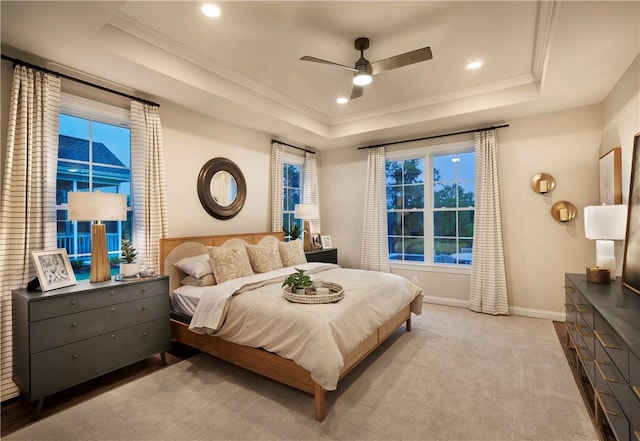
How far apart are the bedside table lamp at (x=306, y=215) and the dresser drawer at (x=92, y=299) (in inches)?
93.3

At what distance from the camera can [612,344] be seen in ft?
5.36

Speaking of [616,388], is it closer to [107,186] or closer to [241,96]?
[241,96]

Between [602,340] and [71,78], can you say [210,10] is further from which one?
[602,340]

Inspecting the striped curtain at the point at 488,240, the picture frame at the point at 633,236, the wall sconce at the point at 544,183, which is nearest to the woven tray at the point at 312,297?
the picture frame at the point at 633,236

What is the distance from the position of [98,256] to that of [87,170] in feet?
→ 3.00

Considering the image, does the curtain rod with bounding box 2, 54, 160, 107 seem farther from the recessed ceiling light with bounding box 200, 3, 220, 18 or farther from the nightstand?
the nightstand

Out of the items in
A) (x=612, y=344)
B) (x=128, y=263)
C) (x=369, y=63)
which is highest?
(x=369, y=63)

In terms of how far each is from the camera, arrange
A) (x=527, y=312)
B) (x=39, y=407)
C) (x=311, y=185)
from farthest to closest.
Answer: (x=311, y=185) < (x=527, y=312) < (x=39, y=407)

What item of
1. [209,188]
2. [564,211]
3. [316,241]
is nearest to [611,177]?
[564,211]

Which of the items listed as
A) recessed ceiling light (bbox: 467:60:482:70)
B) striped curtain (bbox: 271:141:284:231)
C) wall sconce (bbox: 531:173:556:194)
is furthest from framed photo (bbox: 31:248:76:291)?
wall sconce (bbox: 531:173:556:194)

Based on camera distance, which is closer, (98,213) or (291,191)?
(98,213)

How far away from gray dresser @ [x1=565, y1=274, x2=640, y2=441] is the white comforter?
143 centimetres

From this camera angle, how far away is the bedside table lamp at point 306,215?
4863 mm

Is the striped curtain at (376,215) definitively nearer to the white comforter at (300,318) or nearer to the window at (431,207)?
the window at (431,207)
